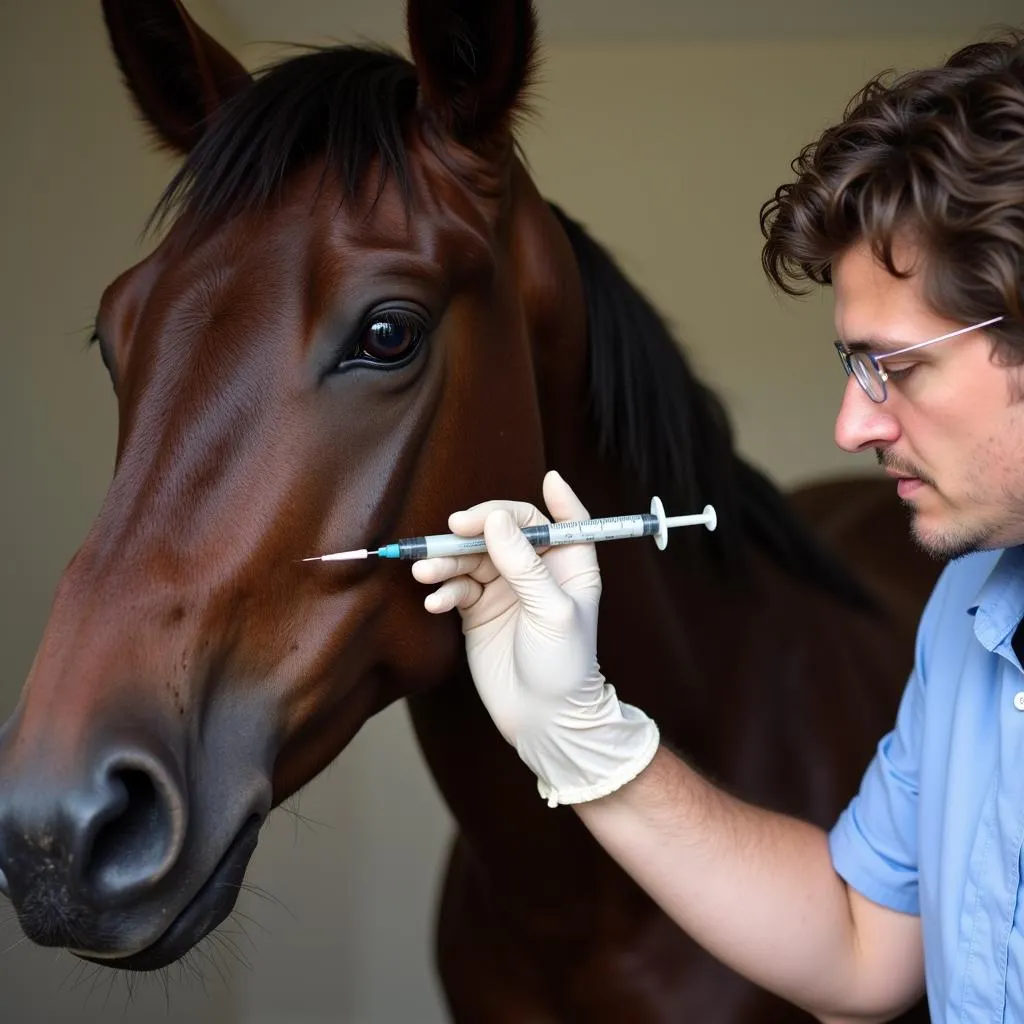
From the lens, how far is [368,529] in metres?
1.05

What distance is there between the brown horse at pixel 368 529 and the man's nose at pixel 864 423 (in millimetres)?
353

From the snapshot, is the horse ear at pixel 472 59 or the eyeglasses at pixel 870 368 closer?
the eyeglasses at pixel 870 368

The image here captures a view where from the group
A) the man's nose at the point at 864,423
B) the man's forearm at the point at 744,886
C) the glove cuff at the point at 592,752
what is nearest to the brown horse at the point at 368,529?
the glove cuff at the point at 592,752

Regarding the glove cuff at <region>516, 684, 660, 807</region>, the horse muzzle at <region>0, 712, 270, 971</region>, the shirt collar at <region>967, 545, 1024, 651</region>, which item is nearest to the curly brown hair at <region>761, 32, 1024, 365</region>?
the shirt collar at <region>967, 545, 1024, 651</region>

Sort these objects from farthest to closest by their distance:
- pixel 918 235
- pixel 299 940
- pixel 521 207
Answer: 1. pixel 299 940
2. pixel 521 207
3. pixel 918 235

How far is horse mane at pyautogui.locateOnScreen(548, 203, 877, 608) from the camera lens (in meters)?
1.42

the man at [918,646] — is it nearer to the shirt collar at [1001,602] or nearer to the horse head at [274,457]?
the shirt collar at [1001,602]

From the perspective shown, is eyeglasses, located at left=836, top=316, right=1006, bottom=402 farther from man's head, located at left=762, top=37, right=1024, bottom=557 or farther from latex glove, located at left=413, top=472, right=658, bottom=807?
latex glove, located at left=413, top=472, right=658, bottom=807

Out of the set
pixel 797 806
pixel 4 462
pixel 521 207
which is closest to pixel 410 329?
pixel 521 207

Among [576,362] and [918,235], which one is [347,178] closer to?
[576,362]

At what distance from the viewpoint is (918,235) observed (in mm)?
959

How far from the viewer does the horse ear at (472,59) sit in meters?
1.15

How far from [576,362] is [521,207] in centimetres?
20

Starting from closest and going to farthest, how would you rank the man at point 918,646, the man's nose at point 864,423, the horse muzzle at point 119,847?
the horse muzzle at point 119,847 < the man at point 918,646 < the man's nose at point 864,423
